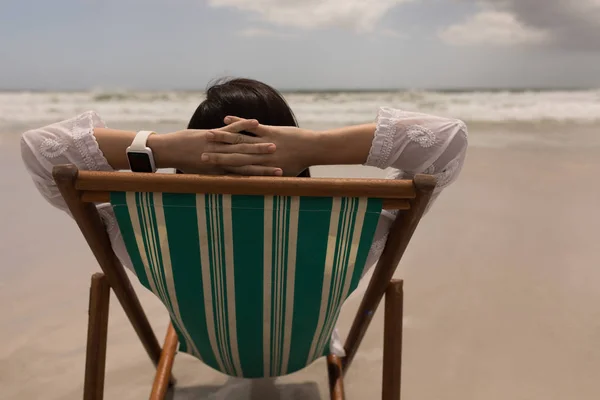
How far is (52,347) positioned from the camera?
121cm

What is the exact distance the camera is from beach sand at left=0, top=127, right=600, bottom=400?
3.52 ft

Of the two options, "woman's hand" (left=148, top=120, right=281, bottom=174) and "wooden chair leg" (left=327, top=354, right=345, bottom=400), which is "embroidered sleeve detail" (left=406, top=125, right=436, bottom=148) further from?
"wooden chair leg" (left=327, top=354, right=345, bottom=400)

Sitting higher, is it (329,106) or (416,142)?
(416,142)

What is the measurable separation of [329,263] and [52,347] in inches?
38.8

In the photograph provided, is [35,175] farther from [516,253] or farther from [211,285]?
[516,253]

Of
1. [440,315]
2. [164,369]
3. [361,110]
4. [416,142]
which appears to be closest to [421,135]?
[416,142]

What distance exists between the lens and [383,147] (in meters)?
0.58

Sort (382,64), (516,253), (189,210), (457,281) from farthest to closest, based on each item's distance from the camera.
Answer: (382,64) < (516,253) < (457,281) < (189,210)

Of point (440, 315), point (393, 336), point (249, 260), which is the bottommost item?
point (440, 315)

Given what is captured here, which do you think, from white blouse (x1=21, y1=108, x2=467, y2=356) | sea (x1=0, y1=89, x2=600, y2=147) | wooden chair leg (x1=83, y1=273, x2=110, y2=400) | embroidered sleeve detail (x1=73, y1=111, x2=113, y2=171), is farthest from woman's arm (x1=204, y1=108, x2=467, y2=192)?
sea (x1=0, y1=89, x2=600, y2=147)

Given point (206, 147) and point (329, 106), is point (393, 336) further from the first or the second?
point (329, 106)

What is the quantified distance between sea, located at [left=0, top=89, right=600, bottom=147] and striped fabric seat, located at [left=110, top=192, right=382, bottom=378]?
11.0ft

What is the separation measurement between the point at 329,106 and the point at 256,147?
6443 mm

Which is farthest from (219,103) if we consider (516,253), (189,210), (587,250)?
(587,250)
